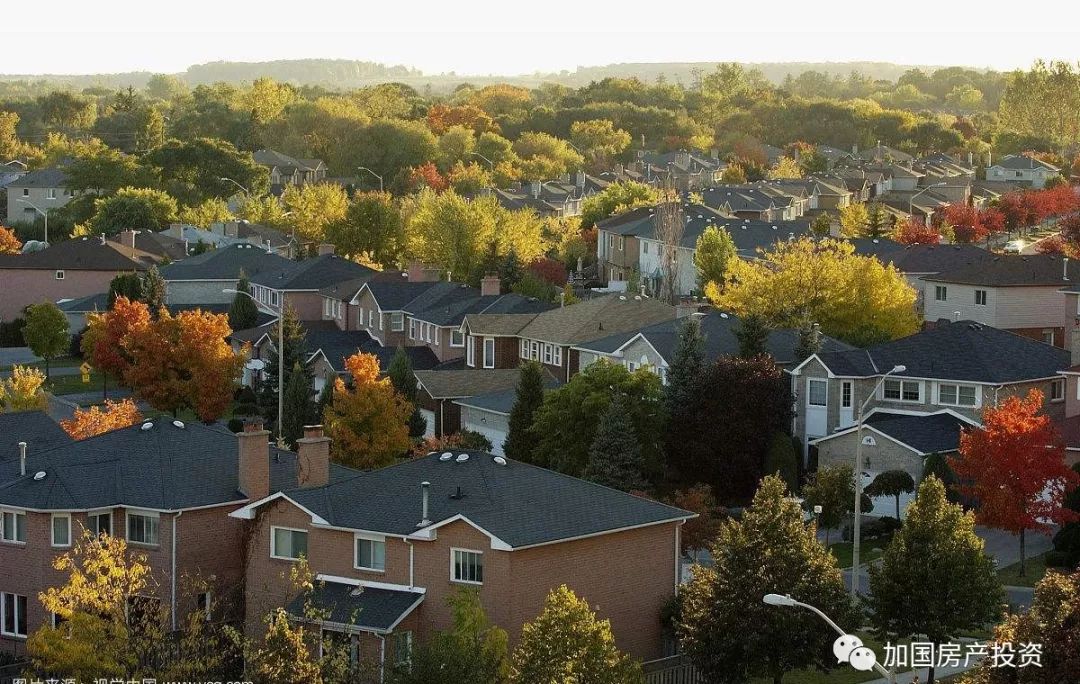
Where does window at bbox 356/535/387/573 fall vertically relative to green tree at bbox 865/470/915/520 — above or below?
above

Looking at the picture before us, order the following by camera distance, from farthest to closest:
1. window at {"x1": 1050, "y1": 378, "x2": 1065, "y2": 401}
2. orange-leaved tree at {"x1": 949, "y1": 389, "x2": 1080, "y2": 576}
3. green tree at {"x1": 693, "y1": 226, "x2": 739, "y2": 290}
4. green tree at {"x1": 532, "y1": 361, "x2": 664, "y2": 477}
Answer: green tree at {"x1": 693, "y1": 226, "x2": 739, "y2": 290}
window at {"x1": 1050, "y1": 378, "x2": 1065, "y2": 401}
green tree at {"x1": 532, "y1": 361, "x2": 664, "y2": 477}
orange-leaved tree at {"x1": 949, "y1": 389, "x2": 1080, "y2": 576}

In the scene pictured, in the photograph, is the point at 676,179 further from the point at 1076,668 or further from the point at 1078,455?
the point at 1076,668

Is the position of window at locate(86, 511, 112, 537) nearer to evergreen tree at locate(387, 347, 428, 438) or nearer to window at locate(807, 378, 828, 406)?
evergreen tree at locate(387, 347, 428, 438)

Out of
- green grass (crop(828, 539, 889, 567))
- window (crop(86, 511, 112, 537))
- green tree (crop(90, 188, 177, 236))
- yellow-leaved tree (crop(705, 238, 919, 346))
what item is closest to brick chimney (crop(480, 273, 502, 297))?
yellow-leaved tree (crop(705, 238, 919, 346))

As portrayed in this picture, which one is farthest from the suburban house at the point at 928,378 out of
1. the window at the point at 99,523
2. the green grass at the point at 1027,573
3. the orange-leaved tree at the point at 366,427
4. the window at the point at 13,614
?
the window at the point at 13,614

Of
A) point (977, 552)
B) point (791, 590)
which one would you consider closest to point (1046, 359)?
point (977, 552)

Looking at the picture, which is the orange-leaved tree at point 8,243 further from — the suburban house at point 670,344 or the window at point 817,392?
the window at point 817,392
